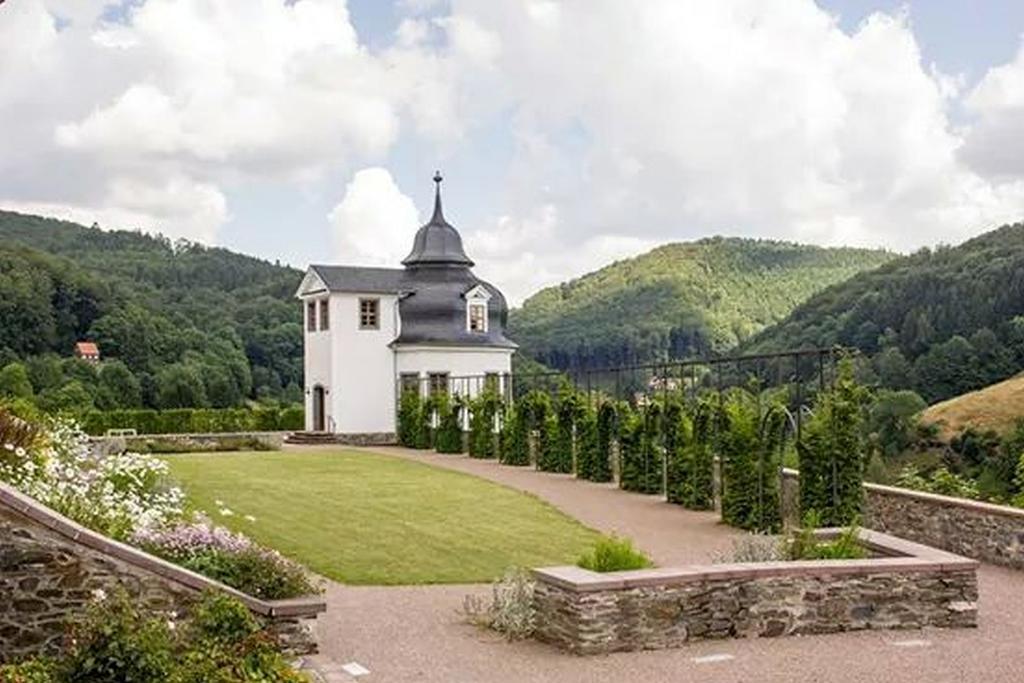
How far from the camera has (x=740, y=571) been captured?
9336 mm

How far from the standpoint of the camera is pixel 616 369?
23.2m

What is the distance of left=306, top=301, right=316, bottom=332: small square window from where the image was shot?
3681 cm

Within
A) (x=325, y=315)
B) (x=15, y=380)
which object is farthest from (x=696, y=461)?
(x=15, y=380)

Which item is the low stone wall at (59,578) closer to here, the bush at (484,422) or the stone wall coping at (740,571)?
the stone wall coping at (740,571)

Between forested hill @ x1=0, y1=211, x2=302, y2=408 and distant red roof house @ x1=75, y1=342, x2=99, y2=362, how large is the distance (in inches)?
16.0

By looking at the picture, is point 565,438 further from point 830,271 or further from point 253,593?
point 830,271

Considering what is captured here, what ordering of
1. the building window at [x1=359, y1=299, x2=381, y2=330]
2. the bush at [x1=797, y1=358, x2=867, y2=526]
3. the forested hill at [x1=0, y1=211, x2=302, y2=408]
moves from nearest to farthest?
the bush at [x1=797, y1=358, x2=867, y2=526], the building window at [x1=359, y1=299, x2=381, y2=330], the forested hill at [x1=0, y1=211, x2=302, y2=408]

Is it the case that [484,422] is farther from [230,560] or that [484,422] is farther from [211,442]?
[230,560]

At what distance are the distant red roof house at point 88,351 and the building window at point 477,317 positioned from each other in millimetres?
19810

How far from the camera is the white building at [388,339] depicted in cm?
3553

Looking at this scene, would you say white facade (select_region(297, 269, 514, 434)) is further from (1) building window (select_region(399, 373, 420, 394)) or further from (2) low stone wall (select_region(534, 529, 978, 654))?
(2) low stone wall (select_region(534, 529, 978, 654))

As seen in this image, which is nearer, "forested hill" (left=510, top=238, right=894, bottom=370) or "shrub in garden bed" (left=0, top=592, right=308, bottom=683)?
"shrub in garden bed" (left=0, top=592, right=308, bottom=683)

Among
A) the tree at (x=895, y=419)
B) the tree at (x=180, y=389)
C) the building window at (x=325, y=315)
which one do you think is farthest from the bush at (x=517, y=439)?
the tree at (x=180, y=389)

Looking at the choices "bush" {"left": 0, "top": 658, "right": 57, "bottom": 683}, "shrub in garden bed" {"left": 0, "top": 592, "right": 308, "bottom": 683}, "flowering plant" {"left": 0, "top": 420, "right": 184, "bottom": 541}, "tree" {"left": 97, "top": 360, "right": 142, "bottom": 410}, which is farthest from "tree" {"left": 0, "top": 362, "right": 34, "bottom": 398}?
"bush" {"left": 0, "top": 658, "right": 57, "bottom": 683}
